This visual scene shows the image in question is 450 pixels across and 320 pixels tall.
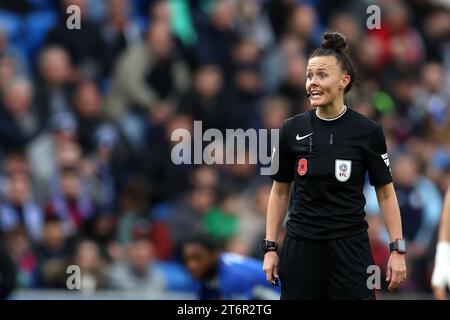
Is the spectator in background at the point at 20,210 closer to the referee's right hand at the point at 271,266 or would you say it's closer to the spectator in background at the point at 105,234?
the spectator in background at the point at 105,234

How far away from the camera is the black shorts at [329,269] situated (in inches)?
242

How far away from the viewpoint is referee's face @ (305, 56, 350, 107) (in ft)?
20.3

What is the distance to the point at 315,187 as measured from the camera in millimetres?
6184

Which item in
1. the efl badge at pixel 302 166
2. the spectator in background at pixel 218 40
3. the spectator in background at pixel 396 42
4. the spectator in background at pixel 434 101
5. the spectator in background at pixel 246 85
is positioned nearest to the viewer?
the efl badge at pixel 302 166

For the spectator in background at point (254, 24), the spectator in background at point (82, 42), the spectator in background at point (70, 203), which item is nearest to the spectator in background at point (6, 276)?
the spectator in background at point (70, 203)

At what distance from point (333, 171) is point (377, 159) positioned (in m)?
0.26

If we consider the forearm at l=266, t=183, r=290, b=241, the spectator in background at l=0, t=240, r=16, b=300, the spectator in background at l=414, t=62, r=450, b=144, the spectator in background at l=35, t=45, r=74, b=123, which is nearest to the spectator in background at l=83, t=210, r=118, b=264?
the spectator in background at l=35, t=45, r=74, b=123

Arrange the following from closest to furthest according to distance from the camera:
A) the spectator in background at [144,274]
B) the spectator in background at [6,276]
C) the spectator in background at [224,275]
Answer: the spectator in background at [224,275] < the spectator in background at [6,276] < the spectator in background at [144,274]

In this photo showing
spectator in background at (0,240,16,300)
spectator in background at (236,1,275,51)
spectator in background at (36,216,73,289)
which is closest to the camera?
spectator in background at (0,240,16,300)

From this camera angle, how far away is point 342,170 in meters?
6.15

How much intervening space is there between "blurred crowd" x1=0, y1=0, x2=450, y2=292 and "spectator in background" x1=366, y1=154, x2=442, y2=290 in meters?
0.01

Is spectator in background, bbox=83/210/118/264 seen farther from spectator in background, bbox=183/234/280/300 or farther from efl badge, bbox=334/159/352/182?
efl badge, bbox=334/159/352/182

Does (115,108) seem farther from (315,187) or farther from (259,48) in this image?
(315,187)

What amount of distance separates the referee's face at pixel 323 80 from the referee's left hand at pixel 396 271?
0.88 m
